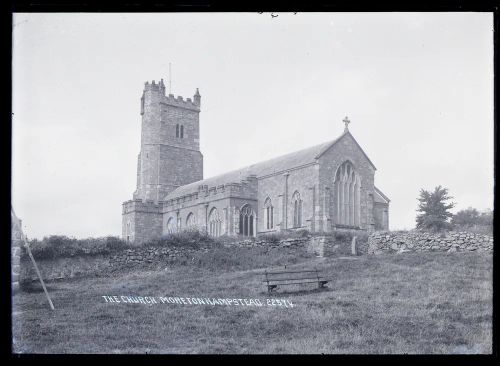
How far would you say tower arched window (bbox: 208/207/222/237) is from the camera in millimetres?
37688

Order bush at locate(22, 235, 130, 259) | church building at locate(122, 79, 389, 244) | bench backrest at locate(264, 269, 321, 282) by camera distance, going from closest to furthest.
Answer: bench backrest at locate(264, 269, 321, 282) → bush at locate(22, 235, 130, 259) → church building at locate(122, 79, 389, 244)

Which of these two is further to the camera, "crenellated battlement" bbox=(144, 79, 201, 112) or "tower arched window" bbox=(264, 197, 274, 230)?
"crenellated battlement" bbox=(144, 79, 201, 112)

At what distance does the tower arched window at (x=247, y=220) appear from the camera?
37469 mm

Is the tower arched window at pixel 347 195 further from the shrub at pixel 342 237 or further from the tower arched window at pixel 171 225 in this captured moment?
the tower arched window at pixel 171 225

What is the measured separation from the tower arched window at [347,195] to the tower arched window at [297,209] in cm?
244

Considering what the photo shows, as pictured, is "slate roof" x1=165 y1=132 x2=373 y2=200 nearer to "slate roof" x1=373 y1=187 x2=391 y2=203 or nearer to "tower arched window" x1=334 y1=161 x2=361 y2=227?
"tower arched window" x1=334 y1=161 x2=361 y2=227

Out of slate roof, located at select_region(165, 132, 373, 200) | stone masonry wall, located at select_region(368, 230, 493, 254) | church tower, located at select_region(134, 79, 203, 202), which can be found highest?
church tower, located at select_region(134, 79, 203, 202)

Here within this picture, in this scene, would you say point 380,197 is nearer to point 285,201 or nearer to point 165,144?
point 285,201

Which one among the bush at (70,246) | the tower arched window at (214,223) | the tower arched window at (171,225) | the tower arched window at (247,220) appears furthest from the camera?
the tower arched window at (171,225)

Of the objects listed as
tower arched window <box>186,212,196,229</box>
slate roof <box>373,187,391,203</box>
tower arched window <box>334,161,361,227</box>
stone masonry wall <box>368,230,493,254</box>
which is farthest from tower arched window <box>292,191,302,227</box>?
stone masonry wall <box>368,230,493,254</box>

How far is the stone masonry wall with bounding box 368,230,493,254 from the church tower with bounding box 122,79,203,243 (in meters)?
30.0

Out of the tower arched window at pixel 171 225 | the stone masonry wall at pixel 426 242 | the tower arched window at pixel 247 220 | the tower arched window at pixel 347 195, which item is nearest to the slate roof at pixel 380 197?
the tower arched window at pixel 347 195

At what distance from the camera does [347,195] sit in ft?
114

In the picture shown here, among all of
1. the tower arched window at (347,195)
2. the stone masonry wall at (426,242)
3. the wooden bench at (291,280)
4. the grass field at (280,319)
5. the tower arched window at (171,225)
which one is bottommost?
the grass field at (280,319)
